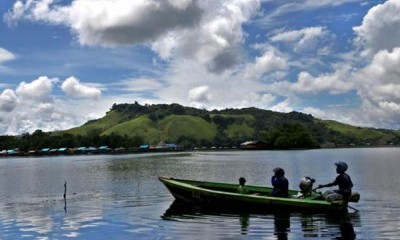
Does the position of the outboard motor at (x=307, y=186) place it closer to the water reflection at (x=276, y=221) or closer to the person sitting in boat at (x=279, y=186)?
the person sitting in boat at (x=279, y=186)

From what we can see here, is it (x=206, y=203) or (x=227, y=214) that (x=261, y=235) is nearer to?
(x=227, y=214)

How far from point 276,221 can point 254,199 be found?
2.90 metres

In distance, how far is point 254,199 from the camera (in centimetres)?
3047

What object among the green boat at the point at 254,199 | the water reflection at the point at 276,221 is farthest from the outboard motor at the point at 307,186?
the water reflection at the point at 276,221

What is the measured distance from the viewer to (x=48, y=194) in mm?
47844

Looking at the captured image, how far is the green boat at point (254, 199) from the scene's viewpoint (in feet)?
93.4

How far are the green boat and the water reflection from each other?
434 millimetres

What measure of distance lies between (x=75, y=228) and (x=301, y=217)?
45.2 ft

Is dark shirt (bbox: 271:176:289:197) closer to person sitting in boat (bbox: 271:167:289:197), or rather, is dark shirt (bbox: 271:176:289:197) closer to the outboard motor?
person sitting in boat (bbox: 271:167:289:197)

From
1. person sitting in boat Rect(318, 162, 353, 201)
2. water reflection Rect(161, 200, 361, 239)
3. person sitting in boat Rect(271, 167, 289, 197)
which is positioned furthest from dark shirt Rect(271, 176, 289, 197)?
person sitting in boat Rect(318, 162, 353, 201)

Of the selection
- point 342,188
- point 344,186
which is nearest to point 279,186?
point 342,188

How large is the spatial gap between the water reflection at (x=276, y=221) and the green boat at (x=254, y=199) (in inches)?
17.1

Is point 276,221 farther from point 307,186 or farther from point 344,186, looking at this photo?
point 344,186

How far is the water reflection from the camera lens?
24.7m
